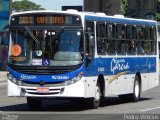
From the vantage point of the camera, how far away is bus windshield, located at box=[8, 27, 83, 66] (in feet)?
68.6

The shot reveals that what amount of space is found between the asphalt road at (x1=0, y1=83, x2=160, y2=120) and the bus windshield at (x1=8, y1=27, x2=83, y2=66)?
4.79 ft

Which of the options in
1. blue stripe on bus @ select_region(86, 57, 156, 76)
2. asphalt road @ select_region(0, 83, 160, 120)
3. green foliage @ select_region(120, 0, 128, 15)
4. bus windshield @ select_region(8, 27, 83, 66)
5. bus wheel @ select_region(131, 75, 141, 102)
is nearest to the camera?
Result: asphalt road @ select_region(0, 83, 160, 120)

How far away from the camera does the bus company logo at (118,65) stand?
77.7 ft

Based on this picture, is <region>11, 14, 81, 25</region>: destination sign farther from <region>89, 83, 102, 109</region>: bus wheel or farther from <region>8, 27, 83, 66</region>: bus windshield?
<region>89, 83, 102, 109</region>: bus wheel

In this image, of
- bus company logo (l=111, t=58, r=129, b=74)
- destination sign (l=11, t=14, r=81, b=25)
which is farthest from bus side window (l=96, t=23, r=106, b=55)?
destination sign (l=11, t=14, r=81, b=25)

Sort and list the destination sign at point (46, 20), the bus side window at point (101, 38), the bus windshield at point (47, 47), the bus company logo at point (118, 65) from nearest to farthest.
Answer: the bus windshield at point (47, 47) → the destination sign at point (46, 20) → the bus side window at point (101, 38) → the bus company logo at point (118, 65)

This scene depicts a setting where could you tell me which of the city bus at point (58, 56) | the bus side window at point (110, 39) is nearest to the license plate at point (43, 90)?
the city bus at point (58, 56)

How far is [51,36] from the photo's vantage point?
69.3ft

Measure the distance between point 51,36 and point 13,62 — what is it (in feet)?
4.52

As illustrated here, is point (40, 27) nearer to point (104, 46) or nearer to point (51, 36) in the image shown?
point (51, 36)

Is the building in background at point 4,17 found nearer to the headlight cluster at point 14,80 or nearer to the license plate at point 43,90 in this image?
the headlight cluster at point 14,80

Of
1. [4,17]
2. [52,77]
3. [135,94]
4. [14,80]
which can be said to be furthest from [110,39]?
[4,17]

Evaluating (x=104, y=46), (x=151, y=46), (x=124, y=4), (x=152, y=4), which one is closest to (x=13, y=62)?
(x=104, y=46)

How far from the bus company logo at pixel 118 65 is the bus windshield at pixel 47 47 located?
2846 mm
